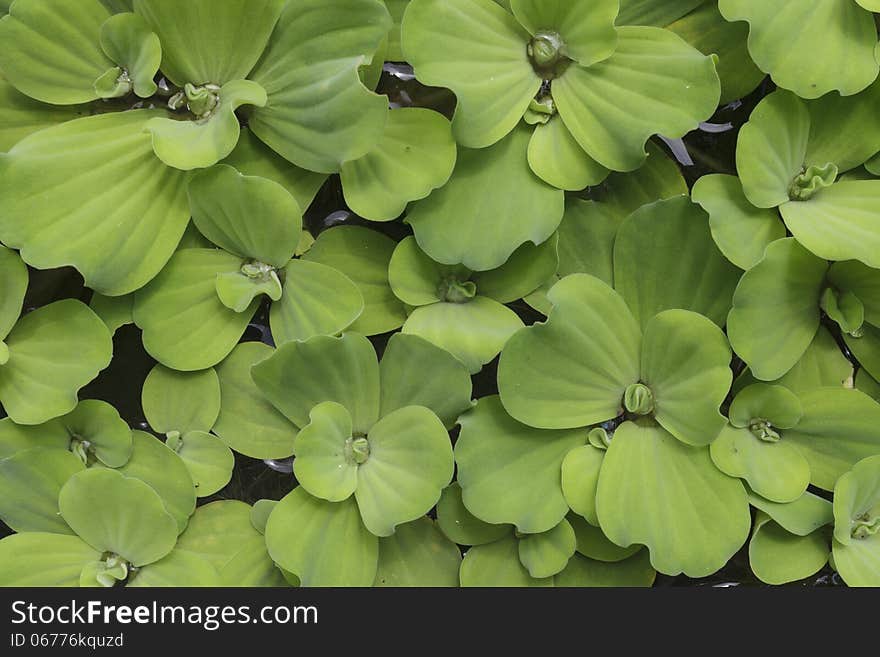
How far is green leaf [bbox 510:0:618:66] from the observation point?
870mm

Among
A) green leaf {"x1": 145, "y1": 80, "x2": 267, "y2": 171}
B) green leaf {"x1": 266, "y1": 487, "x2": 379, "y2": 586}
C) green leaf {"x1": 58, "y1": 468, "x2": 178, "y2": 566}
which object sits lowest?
green leaf {"x1": 266, "y1": 487, "x2": 379, "y2": 586}

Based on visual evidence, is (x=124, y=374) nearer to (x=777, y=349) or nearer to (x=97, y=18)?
(x=97, y=18)

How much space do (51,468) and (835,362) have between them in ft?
3.12

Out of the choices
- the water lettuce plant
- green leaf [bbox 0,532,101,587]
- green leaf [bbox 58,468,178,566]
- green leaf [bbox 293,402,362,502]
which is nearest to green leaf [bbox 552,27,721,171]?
the water lettuce plant

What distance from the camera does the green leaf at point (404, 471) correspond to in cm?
90

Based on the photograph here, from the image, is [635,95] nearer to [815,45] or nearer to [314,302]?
[815,45]

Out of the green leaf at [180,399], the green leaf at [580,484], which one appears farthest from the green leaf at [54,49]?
the green leaf at [580,484]

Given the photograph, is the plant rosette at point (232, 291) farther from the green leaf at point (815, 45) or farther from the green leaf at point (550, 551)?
the green leaf at point (815, 45)

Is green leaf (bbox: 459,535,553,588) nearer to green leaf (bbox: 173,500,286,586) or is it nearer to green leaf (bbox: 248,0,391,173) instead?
green leaf (bbox: 173,500,286,586)

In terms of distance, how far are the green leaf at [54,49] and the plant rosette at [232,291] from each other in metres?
0.17

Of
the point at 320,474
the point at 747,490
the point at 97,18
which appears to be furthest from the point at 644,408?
the point at 97,18

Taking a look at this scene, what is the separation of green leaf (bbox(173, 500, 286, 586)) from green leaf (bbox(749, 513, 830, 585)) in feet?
1.91

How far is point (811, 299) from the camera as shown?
93 cm

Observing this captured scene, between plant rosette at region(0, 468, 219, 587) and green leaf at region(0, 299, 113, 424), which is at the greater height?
green leaf at region(0, 299, 113, 424)
